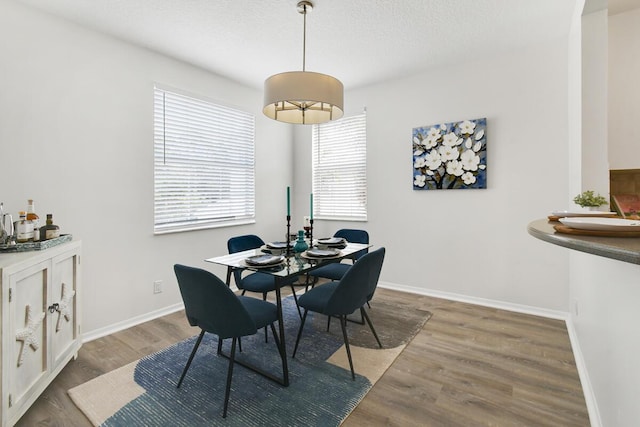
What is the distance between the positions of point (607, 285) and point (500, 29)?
2351mm

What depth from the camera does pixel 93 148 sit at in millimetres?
2584

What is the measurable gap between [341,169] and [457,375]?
2883 millimetres

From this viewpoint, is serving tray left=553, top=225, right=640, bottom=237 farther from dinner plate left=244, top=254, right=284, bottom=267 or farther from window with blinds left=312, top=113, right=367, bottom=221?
window with blinds left=312, top=113, right=367, bottom=221

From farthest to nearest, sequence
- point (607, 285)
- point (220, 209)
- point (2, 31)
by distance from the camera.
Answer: point (220, 209) < point (2, 31) < point (607, 285)

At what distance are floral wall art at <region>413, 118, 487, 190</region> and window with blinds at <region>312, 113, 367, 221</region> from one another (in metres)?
0.76

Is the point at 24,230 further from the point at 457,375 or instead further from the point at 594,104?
the point at 594,104

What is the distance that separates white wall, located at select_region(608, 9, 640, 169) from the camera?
2215mm

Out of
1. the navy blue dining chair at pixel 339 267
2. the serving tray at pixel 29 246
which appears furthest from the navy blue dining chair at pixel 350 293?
the serving tray at pixel 29 246

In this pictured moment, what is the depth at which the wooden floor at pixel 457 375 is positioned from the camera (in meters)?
1.67

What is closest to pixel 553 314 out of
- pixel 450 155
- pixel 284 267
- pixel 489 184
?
pixel 489 184

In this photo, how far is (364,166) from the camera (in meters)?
4.09

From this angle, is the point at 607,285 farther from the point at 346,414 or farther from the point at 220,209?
the point at 220,209

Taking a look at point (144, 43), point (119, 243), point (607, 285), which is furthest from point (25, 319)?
point (607, 285)

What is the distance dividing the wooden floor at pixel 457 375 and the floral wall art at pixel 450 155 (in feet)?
4.75
